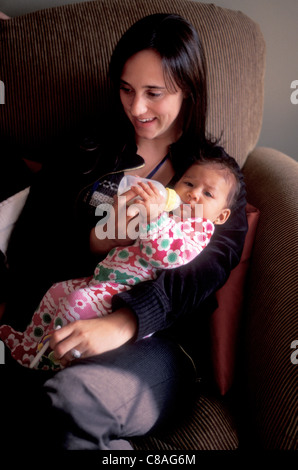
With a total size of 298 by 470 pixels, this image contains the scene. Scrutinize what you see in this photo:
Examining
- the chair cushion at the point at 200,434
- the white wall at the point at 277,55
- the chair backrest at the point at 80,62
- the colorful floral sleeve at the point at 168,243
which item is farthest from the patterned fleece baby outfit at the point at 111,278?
the white wall at the point at 277,55

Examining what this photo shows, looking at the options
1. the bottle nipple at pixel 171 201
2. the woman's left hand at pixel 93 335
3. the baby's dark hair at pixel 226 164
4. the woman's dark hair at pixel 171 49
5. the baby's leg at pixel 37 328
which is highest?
the woman's dark hair at pixel 171 49

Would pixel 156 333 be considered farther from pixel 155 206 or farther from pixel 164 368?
pixel 155 206

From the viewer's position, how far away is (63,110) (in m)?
1.20

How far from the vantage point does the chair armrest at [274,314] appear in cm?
74

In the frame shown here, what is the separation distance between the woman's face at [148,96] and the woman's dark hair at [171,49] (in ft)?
0.05

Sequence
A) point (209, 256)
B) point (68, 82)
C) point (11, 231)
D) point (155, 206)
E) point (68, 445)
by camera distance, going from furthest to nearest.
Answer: point (68, 82), point (11, 231), point (209, 256), point (155, 206), point (68, 445)

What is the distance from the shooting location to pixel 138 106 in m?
0.93

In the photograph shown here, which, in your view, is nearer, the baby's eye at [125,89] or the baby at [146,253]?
the baby at [146,253]

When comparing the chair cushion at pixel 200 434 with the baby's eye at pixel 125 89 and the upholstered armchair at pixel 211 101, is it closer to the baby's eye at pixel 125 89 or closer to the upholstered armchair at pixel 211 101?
the upholstered armchair at pixel 211 101

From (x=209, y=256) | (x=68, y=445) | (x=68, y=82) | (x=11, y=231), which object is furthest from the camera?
(x=68, y=82)

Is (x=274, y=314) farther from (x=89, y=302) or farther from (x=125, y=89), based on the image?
(x=125, y=89)

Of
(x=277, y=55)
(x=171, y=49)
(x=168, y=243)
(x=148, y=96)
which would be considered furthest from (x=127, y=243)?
(x=277, y=55)
